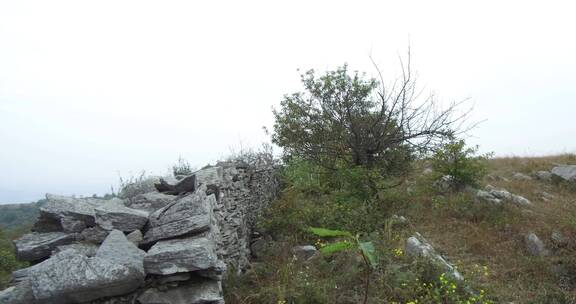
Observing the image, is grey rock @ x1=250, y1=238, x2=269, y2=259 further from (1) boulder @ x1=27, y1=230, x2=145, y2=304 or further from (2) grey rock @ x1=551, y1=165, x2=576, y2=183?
(2) grey rock @ x1=551, y1=165, x2=576, y2=183

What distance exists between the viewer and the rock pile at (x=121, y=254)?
3.40m

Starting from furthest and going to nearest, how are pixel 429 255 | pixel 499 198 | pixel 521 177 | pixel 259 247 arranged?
pixel 521 177 → pixel 499 198 → pixel 259 247 → pixel 429 255

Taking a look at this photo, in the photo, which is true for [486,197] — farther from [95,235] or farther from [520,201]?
[95,235]

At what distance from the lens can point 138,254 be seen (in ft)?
12.9

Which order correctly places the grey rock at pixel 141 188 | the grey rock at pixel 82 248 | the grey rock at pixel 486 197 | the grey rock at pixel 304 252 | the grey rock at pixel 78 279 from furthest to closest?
1. the grey rock at pixel 486 197
2. the grey rock at pixel 304 252
3. the grey rock at pixel 141 188
4. the grey rock at pixel 82 248
5. the grey rock at pixel 78 279

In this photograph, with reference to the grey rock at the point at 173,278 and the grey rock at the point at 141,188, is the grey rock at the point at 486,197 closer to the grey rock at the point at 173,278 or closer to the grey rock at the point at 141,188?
the grey rock at the point at 141,188

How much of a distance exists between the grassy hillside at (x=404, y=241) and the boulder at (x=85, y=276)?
204 cm

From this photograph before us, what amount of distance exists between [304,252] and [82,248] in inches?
164

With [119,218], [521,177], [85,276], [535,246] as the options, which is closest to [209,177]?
[119,218]

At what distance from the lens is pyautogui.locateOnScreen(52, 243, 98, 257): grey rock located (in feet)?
12.9

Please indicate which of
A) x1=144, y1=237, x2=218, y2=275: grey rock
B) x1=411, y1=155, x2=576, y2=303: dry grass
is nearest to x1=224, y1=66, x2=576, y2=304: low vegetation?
x1=411, y1=155, x2=576, y2=303: dry grass

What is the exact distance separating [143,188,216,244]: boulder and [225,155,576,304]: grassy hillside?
156 cm

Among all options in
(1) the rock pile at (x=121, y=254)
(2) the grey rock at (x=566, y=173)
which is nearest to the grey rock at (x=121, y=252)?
(1) the rock pile at (x=121, y=254)

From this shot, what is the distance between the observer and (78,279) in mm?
3338
